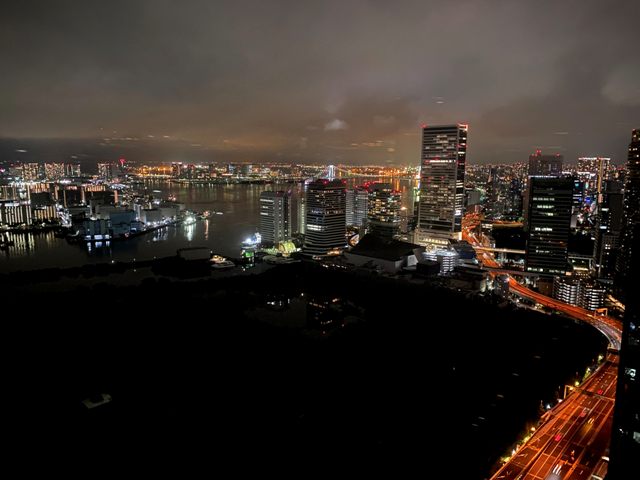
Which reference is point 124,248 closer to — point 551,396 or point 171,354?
point 171,354

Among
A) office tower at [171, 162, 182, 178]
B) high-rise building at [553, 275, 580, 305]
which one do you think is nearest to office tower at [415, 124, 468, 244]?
high-rise building at [553, 275, 580, 305]

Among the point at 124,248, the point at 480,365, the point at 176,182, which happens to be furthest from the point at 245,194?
the point at 480,365

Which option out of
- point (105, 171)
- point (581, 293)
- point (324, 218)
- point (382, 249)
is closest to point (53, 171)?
point (105, 171)

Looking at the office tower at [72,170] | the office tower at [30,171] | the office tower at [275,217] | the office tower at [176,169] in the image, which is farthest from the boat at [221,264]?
the office tower at [176,169]

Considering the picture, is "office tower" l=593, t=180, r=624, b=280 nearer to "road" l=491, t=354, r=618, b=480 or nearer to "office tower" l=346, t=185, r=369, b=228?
"road" l=491, t=354, r=618, b=480

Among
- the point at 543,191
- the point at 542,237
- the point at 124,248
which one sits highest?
the point at 543,191

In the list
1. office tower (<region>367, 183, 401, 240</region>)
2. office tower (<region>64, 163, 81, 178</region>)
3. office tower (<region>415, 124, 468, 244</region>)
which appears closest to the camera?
office tower (<region>415, 124, 468, 244</region>)
